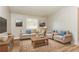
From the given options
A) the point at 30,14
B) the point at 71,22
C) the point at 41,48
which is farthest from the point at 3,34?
the point at 71,22

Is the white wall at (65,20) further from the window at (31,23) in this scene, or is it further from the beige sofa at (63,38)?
the window at (31,23)

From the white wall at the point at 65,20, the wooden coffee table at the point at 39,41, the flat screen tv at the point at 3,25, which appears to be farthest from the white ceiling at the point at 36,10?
the wooden coffee table at the point at 39,41

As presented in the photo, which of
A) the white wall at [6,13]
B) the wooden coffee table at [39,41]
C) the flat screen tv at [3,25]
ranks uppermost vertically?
the white wall at [6,13]

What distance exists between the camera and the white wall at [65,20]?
1874 mm

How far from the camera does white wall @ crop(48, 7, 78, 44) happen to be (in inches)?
73.8

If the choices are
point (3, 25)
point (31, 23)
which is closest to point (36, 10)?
point (31, 23)

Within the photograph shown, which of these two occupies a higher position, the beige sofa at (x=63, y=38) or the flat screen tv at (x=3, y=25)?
the flat screen tv at (x=3, y=25)

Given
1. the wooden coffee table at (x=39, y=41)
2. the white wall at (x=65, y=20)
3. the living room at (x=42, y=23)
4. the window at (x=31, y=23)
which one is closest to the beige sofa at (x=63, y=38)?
the living room at (x=42, y=23)

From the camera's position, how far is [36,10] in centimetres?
192

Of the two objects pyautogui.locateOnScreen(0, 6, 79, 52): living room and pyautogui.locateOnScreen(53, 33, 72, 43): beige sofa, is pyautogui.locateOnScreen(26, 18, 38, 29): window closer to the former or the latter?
pyautogui.locateOnScreen(0, 6, 79, 52): living room

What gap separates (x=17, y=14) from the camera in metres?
1.87

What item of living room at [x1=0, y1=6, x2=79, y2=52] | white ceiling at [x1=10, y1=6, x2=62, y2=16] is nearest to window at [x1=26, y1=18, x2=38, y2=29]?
living room at [x1=0, y1=6, x2=79, y2=52]

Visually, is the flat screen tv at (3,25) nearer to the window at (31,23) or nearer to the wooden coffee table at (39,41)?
the window at (31,23)

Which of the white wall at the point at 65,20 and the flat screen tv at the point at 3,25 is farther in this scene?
the white wall at the point at 65,20
